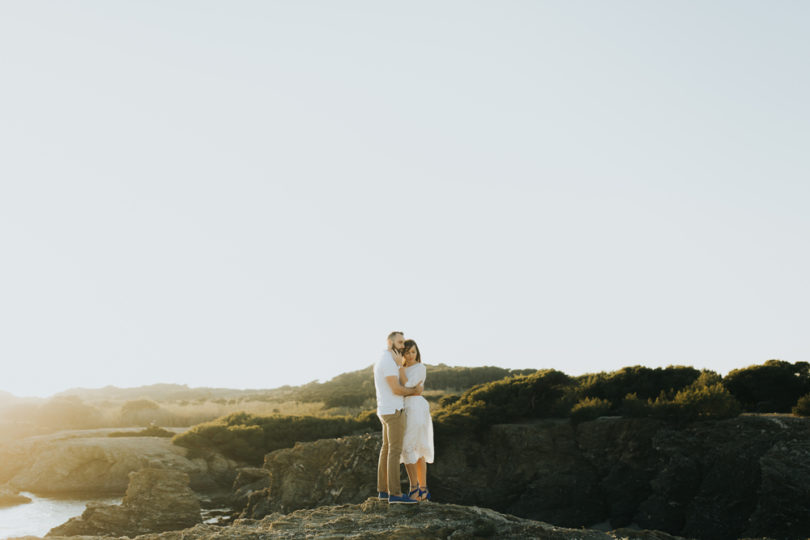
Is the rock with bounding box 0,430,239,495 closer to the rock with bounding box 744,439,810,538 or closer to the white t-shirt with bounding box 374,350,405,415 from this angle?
the white t-shirt with bounding box 374,350,405,415

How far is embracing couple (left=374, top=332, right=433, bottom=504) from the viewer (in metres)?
7.80

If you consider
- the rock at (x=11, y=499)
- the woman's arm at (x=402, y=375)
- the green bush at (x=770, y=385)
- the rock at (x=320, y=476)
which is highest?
the woman's arm at (x=402, y=375)

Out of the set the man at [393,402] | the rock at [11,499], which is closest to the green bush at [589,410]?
the man at [393,402]

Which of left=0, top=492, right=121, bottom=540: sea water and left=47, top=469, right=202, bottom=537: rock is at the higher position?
left=47, top=469, right=202, bottom=537: rock

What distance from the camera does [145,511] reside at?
1362 centimetres

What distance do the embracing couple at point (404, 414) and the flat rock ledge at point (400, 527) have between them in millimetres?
291

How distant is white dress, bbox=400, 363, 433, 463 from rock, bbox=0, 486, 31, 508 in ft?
47.1

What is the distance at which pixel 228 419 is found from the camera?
2520cm

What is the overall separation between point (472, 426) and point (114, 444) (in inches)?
529

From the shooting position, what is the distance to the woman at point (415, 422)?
785 cm

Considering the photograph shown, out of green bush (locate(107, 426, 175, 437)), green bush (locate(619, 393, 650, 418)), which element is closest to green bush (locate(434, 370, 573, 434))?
green bush (locate(619, 393, 650, 418))

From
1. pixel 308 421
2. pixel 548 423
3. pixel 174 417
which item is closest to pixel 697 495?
pixel 548 423

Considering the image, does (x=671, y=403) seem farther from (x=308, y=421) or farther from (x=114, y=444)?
(x=114, y=444)

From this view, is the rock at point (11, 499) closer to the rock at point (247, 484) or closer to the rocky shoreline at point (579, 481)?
the rocky shoreline at point (579, 481)
